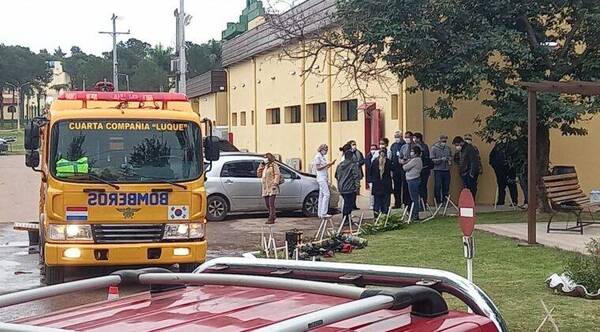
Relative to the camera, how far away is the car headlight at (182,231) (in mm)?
11617

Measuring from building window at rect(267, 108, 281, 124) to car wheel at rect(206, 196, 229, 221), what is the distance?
17.1 meters

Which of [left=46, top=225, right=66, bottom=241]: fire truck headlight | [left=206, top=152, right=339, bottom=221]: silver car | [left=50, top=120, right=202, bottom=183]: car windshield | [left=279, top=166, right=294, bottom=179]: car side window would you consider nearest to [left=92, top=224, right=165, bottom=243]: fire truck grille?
[left=46, top=225, right=66, bottom=241]: fire truck headlight

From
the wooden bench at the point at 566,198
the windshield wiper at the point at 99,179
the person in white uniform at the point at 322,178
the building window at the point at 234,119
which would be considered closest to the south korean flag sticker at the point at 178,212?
the windshield wiper at the point at 99,179

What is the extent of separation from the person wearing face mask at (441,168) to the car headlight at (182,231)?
33.3ft

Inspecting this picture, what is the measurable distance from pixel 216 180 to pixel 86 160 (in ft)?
30.1

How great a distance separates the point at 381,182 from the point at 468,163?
2.54m

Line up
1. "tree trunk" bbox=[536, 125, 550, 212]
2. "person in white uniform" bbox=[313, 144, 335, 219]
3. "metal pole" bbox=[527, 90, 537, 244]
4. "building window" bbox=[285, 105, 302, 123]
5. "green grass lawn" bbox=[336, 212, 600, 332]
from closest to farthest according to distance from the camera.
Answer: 1. "green grass lawn" bbox=[336, 212, 600, 332]
2. "metal pole" bbox=[527, 90, 537, 244]
3. "person in white uniform" bbox=[313, 144, 335, 219]
4. "tree trunk" bbox=[536, 125, 550, 212]
5. "building window" bbox=[285, 105, 302, 123]

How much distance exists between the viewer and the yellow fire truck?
1131cm

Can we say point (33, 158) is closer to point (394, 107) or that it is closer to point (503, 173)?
point (503, 173)

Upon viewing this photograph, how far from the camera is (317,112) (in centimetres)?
3269

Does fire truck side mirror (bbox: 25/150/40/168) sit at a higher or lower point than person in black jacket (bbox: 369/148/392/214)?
higher

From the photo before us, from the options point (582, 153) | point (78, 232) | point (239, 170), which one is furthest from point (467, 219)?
point (582, 153)

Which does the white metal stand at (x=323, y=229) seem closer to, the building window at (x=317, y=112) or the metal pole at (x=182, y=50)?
the building window at (x=317, y=112)

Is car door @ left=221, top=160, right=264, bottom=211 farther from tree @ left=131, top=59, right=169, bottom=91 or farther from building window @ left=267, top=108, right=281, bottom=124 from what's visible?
tree @ left=131, top=59, right=169, bottom=91
